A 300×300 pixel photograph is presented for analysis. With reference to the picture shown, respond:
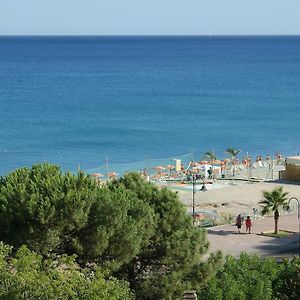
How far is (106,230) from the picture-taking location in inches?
711

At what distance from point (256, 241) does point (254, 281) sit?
44.5ft

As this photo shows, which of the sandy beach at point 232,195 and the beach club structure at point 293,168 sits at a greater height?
→ the beach club structure at point 293,168

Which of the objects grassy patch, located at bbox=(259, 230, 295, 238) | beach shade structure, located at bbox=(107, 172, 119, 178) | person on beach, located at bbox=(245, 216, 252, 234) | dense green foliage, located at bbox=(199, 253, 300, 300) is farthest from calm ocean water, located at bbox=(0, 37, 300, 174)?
dense green foliage, located at bbox=(199, 253, 300, 300)

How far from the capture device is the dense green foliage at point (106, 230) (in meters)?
17.8

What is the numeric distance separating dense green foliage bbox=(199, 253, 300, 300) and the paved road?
9846 millimetres

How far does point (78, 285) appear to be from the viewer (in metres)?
13.3

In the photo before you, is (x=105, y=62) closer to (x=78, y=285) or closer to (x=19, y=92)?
(x=19, y=92)

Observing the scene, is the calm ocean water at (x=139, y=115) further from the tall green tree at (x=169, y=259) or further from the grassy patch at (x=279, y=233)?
A: the tall green tree at (x=169, y=259)

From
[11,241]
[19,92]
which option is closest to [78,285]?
[11,241]

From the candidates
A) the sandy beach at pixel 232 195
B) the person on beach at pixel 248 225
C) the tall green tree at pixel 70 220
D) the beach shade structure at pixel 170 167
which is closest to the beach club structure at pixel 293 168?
the sandy beach at pixel 232 195

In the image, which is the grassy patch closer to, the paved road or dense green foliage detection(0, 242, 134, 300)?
the paved road

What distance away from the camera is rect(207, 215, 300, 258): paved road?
27.4 m

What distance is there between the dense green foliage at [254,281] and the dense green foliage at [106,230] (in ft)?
7.24

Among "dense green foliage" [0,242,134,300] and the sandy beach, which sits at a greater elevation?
the sandy beach
